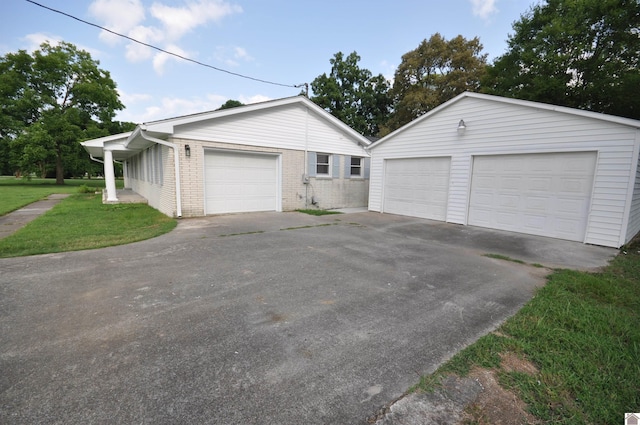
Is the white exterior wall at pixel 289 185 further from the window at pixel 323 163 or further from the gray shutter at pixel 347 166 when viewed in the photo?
the window at pixel 323 163

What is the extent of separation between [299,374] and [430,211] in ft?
28.4

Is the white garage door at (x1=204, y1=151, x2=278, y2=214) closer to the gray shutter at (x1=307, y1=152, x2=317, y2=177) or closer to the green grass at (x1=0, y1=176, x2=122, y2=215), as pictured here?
the gray shutter at (x1=307, y1=152, x2=317, y2=177)

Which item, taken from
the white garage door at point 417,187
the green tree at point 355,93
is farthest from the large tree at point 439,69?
the white garage door at point 417,187

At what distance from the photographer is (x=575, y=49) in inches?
553

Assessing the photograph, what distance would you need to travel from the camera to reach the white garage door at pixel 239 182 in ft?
30.2

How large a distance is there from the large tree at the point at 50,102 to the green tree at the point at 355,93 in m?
20.5

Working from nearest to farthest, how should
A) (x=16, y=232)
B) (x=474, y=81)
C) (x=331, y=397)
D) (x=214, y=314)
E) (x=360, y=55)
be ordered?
(x=331, y=397) → (x=214, y=314) → (x=16, y=232) → (x=474, y=81) → (x=360, y=55)

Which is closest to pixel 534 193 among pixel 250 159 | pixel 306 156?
pixel 306 156

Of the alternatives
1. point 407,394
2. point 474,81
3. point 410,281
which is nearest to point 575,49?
point 474,81

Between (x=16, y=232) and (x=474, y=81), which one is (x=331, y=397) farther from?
(x=474, y=81)

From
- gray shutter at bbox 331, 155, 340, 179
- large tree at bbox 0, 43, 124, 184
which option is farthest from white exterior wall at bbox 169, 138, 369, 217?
large tree at bbox 0, 43, 124, 184

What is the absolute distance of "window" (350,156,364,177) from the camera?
43.0 ft

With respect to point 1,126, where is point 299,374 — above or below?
below

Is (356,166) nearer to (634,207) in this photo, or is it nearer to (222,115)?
(222,115)
